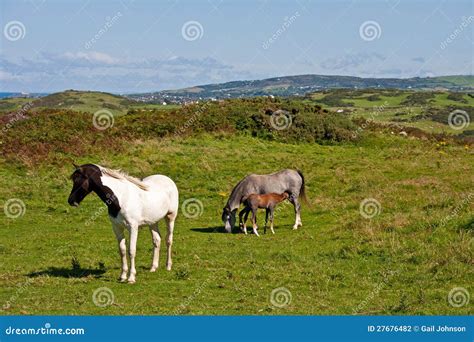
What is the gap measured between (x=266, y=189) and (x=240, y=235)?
8.66 feet

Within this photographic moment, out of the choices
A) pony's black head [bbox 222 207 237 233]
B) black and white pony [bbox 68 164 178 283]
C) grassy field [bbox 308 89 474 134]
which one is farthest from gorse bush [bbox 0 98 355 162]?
grassy field [bbox 308 89 474 134]

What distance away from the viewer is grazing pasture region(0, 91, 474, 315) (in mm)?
13523

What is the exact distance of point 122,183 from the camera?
15109mm

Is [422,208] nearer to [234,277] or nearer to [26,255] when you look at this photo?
[234,277]

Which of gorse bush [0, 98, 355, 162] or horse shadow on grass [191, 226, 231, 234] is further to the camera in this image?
gorse bush [0, 98, 355, 162]

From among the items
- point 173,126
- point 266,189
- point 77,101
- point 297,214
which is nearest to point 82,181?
point 266,189

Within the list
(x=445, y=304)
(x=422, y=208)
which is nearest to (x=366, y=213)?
(x=422, y=208)

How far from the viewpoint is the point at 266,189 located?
23.6 metres

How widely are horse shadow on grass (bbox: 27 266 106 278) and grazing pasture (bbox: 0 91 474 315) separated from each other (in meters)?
0.05

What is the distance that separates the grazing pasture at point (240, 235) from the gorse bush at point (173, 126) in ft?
0.49

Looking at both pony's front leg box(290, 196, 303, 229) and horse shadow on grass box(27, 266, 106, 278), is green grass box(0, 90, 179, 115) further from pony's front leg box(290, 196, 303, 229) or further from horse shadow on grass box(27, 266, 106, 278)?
horse shadow on grass box(27, 266, 106, 278)

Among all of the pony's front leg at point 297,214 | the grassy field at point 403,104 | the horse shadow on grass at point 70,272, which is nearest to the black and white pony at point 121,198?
the horse shadow on grass at point 70,272

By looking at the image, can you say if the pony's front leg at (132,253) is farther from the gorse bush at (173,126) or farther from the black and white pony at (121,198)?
the gorse bush at (173,126)

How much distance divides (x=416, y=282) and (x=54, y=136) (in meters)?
27.4
